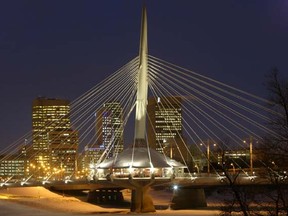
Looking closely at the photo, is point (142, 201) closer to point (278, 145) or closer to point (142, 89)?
point (142, 89)

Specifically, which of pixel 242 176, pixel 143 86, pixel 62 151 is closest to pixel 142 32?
pixel 143 86

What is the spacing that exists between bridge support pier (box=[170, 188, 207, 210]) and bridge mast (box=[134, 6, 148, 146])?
1213cm

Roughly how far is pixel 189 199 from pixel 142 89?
653 inches

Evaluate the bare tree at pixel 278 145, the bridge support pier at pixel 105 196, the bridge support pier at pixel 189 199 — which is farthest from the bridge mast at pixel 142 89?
the bare tree at pixel 278 145

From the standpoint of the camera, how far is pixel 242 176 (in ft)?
172

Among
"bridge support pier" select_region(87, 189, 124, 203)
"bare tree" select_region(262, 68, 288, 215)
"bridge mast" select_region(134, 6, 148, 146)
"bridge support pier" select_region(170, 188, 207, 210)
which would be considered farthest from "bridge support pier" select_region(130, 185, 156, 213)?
"bare tree" select_region(262, 68, 288, 215)

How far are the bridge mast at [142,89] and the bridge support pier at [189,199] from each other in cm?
1213

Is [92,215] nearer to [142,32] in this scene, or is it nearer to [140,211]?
[140,211]

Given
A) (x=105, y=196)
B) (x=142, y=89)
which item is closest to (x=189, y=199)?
(x=142, y=89)

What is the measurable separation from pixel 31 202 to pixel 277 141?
4449 cm

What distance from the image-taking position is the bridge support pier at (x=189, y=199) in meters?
62.5

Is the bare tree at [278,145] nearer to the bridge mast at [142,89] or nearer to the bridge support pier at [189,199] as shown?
the bridge mast at [142,89]

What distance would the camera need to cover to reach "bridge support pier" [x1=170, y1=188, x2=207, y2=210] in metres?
62.5

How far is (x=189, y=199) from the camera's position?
207ft
